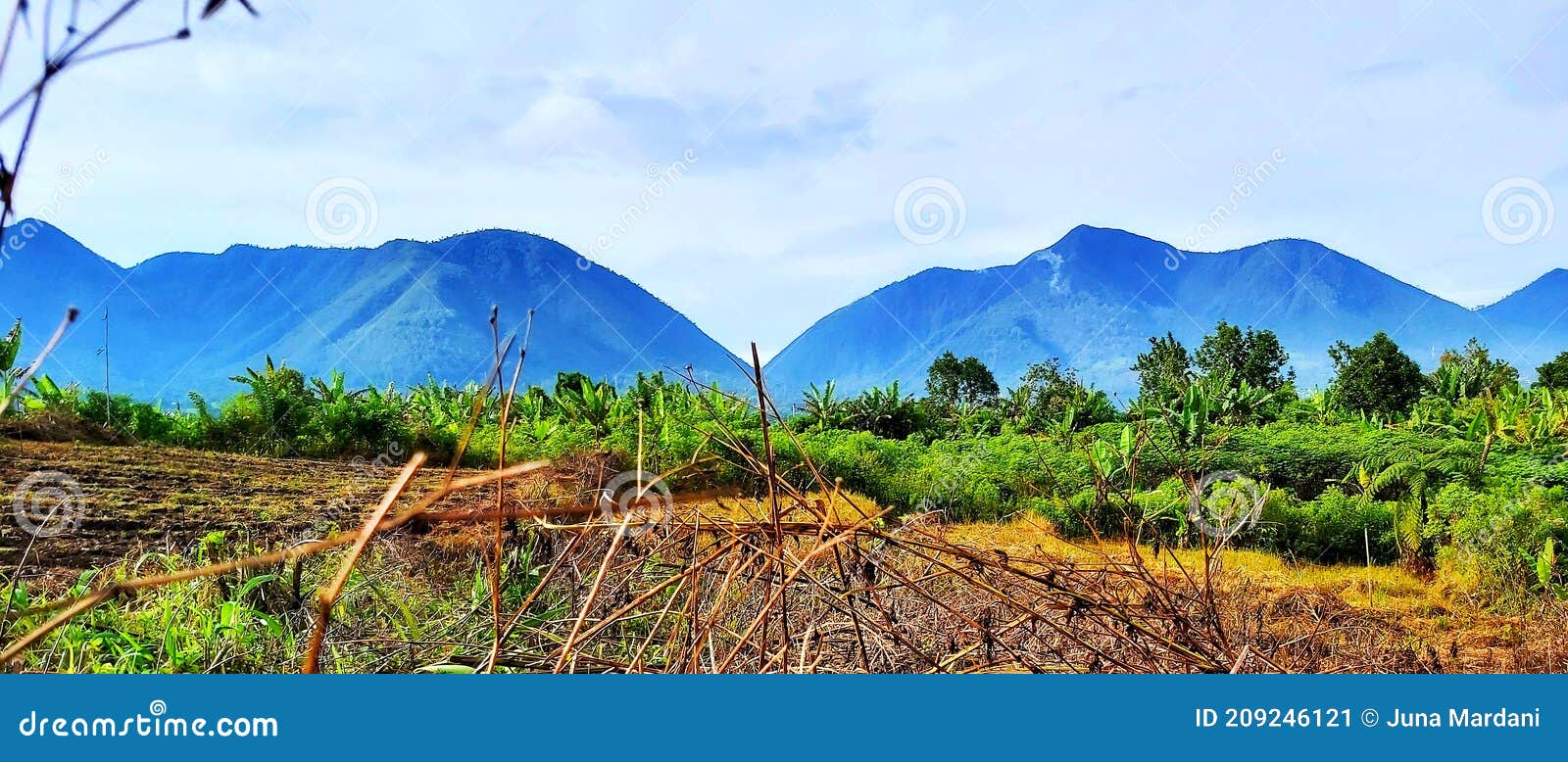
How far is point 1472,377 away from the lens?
43.2 ft

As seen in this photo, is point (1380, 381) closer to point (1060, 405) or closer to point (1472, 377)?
point (1472, 377)

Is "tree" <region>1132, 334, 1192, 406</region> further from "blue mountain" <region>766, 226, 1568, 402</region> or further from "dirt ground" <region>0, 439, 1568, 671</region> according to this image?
"blue mountain" <region>766, 226, 1568, 402</region>

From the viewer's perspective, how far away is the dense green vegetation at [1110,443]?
21.1ft

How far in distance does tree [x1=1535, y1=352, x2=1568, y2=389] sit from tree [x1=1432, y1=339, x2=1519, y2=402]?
29 centimetres

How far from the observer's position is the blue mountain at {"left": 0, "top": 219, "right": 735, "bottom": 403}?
100562 millimetres

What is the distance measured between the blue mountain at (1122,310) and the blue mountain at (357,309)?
25757mm

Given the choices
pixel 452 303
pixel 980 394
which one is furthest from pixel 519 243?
pixel 980 394

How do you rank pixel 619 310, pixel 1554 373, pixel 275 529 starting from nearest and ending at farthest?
pixel 275 529 → pixel 1554 373 → pixel 619 310

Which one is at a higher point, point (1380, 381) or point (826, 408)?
point (1380, 381)

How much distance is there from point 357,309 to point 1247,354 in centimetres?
10923

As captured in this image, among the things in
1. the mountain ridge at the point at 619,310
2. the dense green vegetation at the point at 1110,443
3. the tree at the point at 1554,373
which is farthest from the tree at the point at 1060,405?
the mountain ridge at the point at 619,310

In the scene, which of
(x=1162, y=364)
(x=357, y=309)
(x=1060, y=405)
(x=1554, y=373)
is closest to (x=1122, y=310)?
(x=357, y=309)

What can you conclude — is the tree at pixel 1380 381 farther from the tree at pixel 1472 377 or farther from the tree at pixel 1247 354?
the tree at pixel 1247 354

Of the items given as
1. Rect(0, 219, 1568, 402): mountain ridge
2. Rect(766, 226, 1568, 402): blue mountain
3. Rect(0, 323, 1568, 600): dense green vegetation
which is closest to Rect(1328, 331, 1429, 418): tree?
Rect(0, 323, 1568, 600): dense green vegetation
